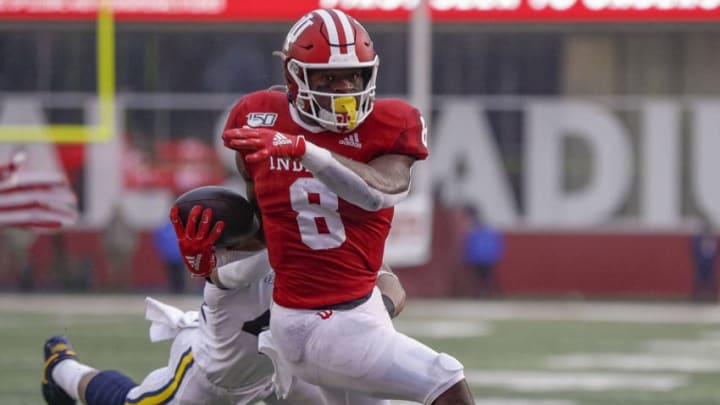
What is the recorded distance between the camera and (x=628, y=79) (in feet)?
70.6

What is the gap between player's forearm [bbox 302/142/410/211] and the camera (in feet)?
14.6

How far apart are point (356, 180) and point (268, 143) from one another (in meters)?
0.32

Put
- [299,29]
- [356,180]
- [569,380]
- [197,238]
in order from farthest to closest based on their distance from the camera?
[569,380], [197,238], [299,29], [356,180]

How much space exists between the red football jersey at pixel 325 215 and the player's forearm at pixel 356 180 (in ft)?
0.45

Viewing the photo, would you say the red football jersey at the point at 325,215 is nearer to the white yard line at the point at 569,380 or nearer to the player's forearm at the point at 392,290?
the player's forearm at the point at 392,290

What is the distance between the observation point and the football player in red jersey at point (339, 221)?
183 inches

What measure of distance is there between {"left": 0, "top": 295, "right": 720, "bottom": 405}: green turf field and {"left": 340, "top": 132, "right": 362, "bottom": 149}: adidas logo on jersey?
3.53 metres

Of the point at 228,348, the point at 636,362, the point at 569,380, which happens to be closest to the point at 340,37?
the point at 228,348

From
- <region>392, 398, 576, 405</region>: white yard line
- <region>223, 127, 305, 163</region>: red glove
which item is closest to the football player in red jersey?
<region>223, 127, 305, 163</region>: red glove

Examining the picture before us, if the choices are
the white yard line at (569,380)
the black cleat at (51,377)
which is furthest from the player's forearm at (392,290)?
the white yard line at (569,380)

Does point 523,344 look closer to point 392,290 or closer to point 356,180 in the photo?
point 392,290

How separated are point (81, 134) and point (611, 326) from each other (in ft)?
20.2

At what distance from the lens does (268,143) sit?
4.33 meters

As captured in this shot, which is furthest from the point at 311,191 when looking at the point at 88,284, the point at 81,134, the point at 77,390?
the point at 88,284
